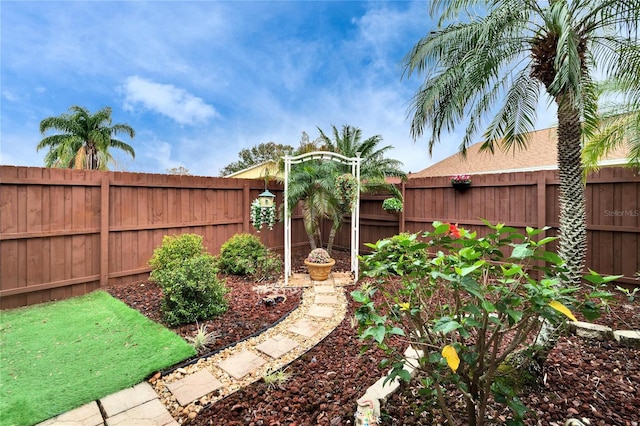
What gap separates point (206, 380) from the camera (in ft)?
7.45

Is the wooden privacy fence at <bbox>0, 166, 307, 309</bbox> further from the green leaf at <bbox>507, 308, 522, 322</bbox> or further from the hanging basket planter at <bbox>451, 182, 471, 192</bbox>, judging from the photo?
the green leaf at <bbox>507, 308, 522, 322</bbox>

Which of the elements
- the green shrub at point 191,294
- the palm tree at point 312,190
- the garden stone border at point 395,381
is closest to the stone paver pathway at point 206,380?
the green shrub at point 191,294

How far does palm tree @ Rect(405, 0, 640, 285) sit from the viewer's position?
2596mm

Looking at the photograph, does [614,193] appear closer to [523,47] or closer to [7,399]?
[523,47]

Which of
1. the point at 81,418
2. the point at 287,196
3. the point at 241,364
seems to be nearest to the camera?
the point at 81,418

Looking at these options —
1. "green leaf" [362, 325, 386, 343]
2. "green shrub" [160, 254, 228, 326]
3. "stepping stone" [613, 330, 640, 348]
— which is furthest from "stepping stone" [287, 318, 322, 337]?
"stepping stone" [613, 330, 640, 348]

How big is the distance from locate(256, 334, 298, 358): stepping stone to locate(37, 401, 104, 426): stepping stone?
4.05 feet

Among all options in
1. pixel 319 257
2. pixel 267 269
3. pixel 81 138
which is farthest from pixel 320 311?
pixel 81 138

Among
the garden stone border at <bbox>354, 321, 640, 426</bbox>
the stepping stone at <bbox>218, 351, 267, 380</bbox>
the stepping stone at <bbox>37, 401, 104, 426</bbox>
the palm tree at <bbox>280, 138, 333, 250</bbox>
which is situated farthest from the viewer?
the palm tree at <bbox>280, 138, 333, 250</bbox>

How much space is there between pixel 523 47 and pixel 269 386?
4.56 m

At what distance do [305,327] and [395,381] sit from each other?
4.79ft

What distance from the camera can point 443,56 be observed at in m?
4.00

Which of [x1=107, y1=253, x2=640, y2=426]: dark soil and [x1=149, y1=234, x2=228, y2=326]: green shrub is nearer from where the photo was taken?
[x1=107, y1=253, x2=640, y2=426]: dark soil

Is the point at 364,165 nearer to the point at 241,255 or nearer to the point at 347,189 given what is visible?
the point at 347,189
